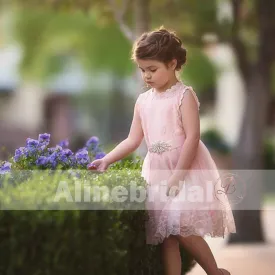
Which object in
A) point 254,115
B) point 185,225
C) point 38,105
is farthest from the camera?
point 38,105

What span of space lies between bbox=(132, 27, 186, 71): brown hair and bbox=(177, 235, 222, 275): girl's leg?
1.06m

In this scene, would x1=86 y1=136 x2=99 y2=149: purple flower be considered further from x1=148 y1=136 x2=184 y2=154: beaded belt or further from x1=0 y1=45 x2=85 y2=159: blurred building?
x1=0 y1=45 x2=85 y2=159: blurred building

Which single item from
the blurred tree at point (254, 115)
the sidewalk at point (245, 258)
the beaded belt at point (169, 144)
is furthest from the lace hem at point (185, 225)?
the blurred tree at point (254, 115)

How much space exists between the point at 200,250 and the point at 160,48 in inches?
49.1

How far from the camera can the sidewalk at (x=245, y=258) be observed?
883cm

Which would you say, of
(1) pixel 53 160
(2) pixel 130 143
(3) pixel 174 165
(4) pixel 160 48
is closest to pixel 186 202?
(3) pixel 174 165

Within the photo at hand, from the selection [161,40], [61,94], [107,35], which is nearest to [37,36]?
[107,35]

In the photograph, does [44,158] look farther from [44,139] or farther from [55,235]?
[55,235]

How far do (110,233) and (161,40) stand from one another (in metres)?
1.40

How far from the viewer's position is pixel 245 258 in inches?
396

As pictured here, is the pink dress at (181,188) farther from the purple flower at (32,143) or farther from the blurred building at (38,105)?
the blurred building at (38,105)

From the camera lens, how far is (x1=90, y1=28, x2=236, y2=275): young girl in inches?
221

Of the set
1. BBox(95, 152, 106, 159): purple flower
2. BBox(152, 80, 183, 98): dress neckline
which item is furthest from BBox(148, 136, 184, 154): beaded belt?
BBox(95, 152, 106, 159): purple flower

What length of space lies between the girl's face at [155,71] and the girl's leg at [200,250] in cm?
94
